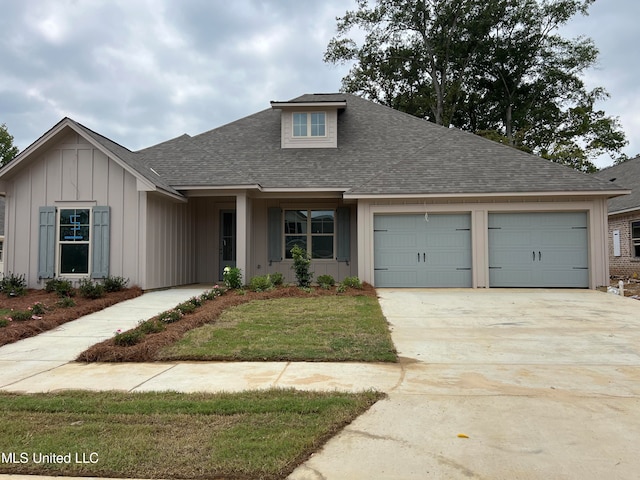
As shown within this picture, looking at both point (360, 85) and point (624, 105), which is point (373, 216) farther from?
point (624, 105)

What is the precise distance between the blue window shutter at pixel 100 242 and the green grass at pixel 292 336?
4.22 m

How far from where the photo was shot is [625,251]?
57.9 ft

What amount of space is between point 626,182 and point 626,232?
3.55 m

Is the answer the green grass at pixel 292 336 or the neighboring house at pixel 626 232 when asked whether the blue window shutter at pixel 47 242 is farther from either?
the neighboring house at pixel 626 232

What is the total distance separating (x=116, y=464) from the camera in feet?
9.00

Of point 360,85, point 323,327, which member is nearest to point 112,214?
point 323,327

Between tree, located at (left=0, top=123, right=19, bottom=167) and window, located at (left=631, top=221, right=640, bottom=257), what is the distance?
41.8m

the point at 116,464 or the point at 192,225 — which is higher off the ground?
the point at 192,225

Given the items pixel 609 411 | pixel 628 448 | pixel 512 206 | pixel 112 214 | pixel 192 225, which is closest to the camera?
pixel 628 448

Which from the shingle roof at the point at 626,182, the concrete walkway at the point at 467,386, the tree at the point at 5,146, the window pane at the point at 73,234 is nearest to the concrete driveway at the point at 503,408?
the concrete walkway at the point at 467,386

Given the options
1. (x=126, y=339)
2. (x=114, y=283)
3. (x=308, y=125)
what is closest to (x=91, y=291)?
(x=114, y=283)

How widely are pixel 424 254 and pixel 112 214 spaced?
28.3 feet

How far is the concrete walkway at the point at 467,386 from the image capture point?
2807mm

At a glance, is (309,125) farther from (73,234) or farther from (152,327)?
(152,327)
